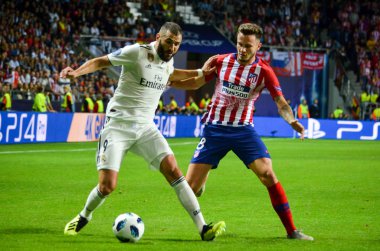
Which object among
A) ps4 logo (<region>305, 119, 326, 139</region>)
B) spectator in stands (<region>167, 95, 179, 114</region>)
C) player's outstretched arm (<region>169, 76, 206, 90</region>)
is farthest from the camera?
ps4 logo (<region>305, 119, 326, 139</region>)

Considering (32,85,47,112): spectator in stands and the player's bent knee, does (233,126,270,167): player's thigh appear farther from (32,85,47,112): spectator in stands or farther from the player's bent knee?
(32,85,47,112): spectator in stands

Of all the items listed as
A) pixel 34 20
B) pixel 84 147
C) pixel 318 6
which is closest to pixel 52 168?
pixel 84 147

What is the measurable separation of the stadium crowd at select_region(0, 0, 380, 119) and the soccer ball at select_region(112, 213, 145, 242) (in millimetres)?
20731

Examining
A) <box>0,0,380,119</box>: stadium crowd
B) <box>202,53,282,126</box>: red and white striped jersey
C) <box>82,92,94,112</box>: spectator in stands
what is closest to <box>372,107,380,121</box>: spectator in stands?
<box>0,0,380,119</box>: stadium crowd

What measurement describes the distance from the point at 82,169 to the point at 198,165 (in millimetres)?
9018

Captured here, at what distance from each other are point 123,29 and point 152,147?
29574 millimetres

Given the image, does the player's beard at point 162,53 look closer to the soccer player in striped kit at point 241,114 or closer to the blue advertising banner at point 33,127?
the soccer player in striped kit at point 241,114

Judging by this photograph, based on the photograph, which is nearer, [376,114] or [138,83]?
[138,83]

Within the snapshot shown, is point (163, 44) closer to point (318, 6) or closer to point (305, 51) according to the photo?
point (305, 51)

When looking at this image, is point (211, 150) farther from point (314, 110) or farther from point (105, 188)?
point (314, 110)

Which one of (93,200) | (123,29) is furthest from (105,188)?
(123,29)

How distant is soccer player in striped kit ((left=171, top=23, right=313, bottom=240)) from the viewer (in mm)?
8766

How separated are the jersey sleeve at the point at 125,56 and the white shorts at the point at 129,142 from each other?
63 cm

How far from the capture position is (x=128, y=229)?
323 inches
